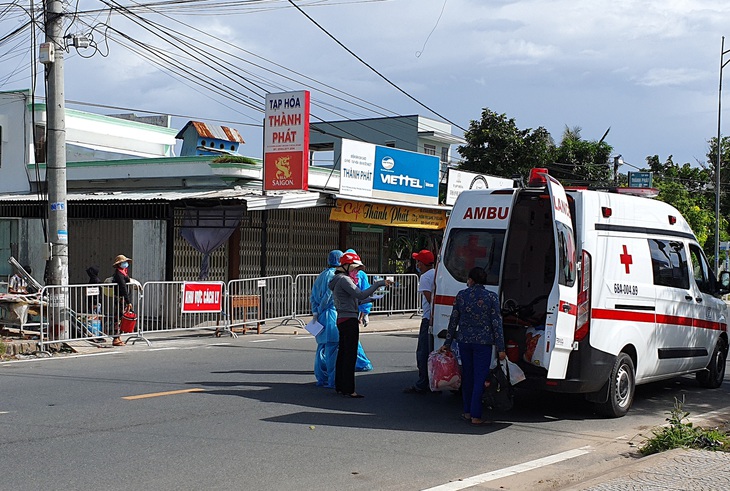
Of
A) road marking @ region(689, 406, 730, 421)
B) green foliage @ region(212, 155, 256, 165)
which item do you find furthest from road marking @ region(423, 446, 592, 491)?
green foliage @ region(212, 155, 256, 165)

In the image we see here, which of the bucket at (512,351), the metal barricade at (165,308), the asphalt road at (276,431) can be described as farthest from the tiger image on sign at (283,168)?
the bucket at (512,351)

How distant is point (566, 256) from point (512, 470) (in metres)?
2.58

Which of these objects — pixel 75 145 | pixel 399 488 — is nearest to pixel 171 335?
pixel 399 488

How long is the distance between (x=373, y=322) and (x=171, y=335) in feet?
20.5

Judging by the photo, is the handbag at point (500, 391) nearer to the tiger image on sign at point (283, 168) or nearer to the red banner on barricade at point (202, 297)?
the red banner on barricade at point (202, 297)

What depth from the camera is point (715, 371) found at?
12445 millimetres

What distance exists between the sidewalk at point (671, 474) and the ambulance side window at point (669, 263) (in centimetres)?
336

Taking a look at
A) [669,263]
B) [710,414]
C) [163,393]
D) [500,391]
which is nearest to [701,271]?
[669,263]

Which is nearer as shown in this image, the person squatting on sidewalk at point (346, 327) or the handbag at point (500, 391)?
the handbag at point (500, 391)

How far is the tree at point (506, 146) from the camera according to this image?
130 feet

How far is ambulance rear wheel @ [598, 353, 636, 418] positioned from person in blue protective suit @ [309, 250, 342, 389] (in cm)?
341

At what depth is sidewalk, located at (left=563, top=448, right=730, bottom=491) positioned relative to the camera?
21.4 feet

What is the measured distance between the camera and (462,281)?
1027 centimetres

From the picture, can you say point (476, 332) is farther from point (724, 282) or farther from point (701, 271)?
point (724, 282)
